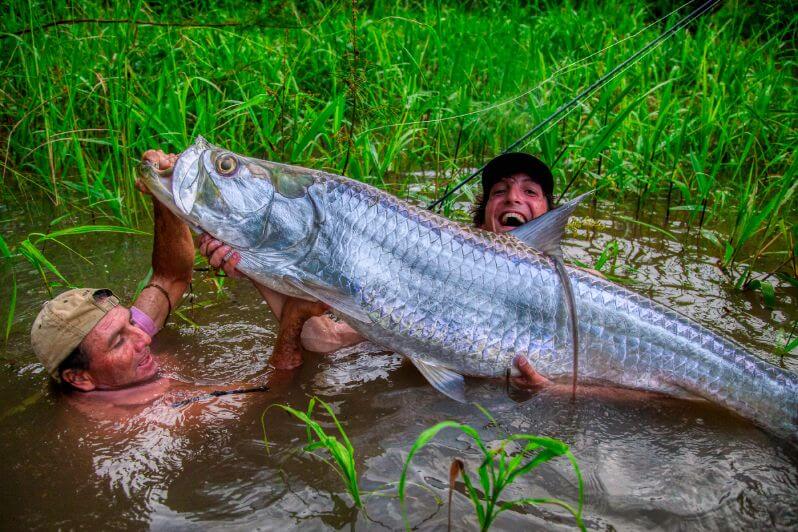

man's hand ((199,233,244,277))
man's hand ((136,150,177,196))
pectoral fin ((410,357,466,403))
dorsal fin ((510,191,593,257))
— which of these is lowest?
pectoral fin ((410,357,466,403))

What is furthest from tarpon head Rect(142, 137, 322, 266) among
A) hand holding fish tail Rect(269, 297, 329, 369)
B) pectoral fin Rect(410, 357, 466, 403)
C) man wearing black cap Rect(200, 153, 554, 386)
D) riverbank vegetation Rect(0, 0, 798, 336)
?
riverbank vegetation Rect(0, 0, 798, 336)

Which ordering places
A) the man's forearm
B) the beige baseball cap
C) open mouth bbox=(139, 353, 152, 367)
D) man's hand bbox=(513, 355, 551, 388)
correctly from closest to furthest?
1. man's hand bbox=(513, 355, 551, 388)
2. the beige baseball cap
3. open mouth bbox=(139, 353, 152, 367)
4. the man's forearm

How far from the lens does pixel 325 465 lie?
2.51m

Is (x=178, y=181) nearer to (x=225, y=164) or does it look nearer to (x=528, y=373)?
(x=225, y=164)

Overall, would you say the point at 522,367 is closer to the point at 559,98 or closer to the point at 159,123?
the point at 159,123

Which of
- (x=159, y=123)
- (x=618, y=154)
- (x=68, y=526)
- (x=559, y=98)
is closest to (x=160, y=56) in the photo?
(x=159, y=123)

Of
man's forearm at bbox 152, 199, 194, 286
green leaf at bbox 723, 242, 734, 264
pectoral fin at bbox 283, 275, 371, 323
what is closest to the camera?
pectoral fin at bbox 283, 275, 371, 323

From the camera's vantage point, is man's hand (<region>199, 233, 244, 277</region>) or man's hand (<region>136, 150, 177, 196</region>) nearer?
man's hand (<region>136, 150, 177, 196</region>)

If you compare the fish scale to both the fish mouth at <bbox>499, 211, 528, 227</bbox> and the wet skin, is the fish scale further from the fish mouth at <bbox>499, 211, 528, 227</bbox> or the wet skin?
the fish mouth at <bbox>499, 211, 528, 227</bbox>

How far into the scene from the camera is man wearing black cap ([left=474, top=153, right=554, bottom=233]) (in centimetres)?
373

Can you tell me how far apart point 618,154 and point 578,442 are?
2.79 meters

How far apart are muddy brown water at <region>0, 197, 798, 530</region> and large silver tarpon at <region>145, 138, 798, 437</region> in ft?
0.70

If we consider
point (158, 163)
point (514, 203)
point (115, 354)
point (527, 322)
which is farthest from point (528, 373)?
point (115, 354)

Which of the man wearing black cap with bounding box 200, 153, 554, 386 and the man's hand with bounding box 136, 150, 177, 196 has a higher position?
the man's hand with bounding box 136, 150, 177, 196
